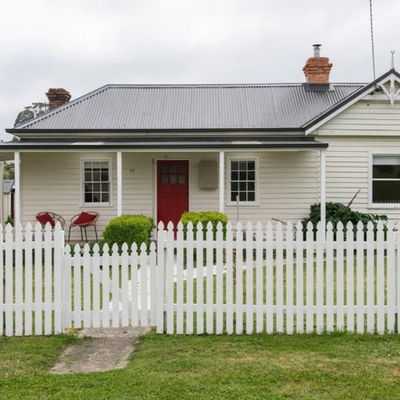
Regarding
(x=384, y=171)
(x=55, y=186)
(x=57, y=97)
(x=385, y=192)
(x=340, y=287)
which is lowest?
(x=340, y=287)

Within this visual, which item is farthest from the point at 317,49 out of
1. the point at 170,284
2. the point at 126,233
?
the point at 170,284

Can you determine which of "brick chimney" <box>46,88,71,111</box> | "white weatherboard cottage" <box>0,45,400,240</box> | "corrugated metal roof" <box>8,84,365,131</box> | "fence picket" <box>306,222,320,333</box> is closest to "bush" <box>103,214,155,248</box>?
"white weatherboard cottage" <box>0,45,400,240</box>

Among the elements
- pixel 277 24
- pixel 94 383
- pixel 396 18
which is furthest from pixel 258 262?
pixel 277 24

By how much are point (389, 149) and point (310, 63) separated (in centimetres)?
523

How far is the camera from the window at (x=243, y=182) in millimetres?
15781

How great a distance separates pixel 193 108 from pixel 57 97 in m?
5.81

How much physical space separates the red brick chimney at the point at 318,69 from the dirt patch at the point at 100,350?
1513cm

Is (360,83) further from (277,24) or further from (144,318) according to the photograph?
(144,318)

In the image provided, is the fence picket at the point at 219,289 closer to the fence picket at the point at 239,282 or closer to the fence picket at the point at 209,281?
the fence picket at the point at 209,281

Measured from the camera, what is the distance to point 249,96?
18.5 meters

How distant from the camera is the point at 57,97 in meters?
19.8

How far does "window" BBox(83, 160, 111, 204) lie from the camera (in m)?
15.8

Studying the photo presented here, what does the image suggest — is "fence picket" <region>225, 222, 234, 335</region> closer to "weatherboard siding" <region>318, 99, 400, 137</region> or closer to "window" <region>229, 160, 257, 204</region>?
"window" <region>229, 160, 257, 204</region>

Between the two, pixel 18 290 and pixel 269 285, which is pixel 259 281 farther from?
pixel 18 290
